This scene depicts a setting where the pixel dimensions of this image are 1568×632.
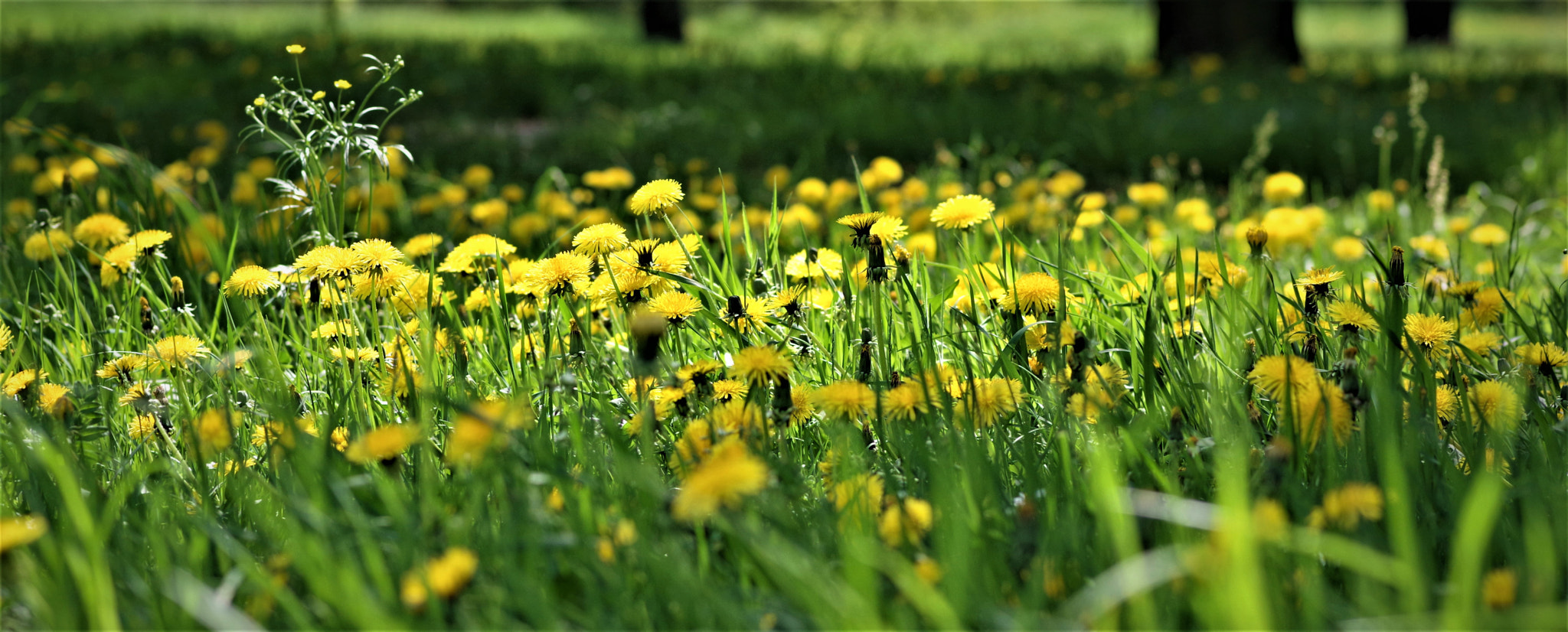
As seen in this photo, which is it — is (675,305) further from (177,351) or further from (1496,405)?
(1496,405)

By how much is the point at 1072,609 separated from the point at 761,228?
2.18 metres

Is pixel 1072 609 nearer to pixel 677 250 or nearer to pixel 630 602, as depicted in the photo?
pixel 630 602

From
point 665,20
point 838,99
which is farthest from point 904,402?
point 665,20

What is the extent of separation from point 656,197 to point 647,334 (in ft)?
1.61

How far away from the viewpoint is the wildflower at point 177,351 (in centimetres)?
151

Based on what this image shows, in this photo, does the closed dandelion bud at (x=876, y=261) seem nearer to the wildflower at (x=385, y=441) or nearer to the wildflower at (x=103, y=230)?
the wildflower at (x=385, y=441)

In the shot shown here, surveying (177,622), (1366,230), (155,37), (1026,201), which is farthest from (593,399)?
(155,37)

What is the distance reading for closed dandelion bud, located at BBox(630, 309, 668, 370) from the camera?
106 cm

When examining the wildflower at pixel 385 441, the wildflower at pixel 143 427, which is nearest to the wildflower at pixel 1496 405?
the wildflower at pixel 385 441

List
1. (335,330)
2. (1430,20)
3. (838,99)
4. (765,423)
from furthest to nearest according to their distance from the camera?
(1430,20)
(838,99)
(335,330)
(765,423)

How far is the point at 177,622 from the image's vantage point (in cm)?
99

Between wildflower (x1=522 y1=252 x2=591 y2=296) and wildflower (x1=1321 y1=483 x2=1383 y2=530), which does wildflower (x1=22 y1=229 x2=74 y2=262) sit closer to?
wildflower (x1=522 y1=252 x2=591 y2=296)

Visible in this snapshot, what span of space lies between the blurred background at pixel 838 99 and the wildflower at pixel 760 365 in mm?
1707

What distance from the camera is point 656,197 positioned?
1.54m
